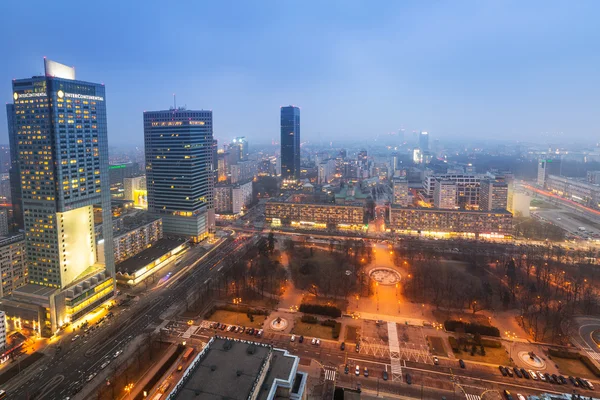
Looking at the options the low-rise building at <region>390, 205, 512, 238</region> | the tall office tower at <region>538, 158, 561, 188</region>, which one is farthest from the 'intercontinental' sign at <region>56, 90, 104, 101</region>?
the tall office tower at <region>538, 158, 561, 188</region>

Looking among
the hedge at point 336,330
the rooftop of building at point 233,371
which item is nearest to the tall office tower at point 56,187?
the rooftop of building at point 233,371

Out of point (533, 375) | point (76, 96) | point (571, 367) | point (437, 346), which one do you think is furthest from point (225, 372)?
point (76, 96)

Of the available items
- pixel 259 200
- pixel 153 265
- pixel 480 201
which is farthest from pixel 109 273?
pixel 480 201

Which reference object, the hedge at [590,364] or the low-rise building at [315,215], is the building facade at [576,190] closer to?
the low-rise building at [315,215]

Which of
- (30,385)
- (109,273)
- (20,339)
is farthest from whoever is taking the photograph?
(109,273)

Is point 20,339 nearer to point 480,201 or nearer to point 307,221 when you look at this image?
point 307,221

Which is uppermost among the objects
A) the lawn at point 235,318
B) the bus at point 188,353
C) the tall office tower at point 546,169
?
the tall office tower at point 546,169
